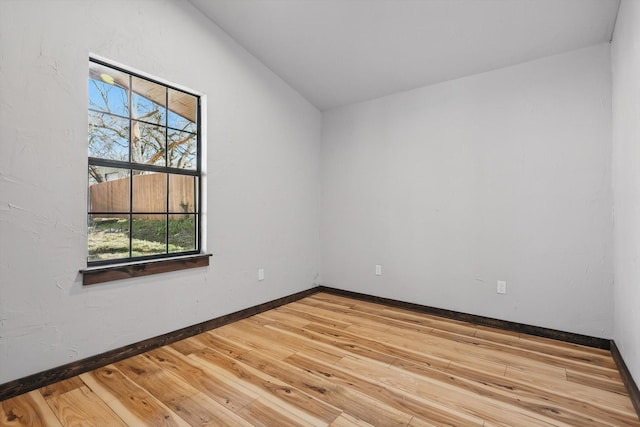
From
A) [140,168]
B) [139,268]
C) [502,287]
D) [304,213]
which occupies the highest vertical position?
[140,168]

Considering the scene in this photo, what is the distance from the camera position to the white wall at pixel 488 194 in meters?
2.62

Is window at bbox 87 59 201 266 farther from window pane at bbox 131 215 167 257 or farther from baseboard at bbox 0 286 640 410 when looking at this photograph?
baseboard at bbox 0 286 640 410

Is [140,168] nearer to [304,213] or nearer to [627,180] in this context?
[304,213]

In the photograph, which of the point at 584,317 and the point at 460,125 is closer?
the point at 584,317

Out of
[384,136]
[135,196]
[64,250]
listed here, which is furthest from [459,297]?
[64,250]

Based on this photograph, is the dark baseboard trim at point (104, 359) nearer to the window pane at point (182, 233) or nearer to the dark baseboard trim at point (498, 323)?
the window pane at point (182, 233)

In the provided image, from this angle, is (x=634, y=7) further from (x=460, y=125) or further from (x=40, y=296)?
(x=40, y=296)

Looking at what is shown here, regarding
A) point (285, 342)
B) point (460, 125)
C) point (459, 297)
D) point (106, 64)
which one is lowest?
point (285, 342)

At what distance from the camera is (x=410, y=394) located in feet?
6.26

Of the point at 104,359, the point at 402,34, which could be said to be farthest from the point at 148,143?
the point at 402,34

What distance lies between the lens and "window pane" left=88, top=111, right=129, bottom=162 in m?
2.33

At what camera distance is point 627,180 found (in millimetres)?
2053

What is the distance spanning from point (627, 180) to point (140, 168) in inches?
134

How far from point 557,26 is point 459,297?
2427mm
